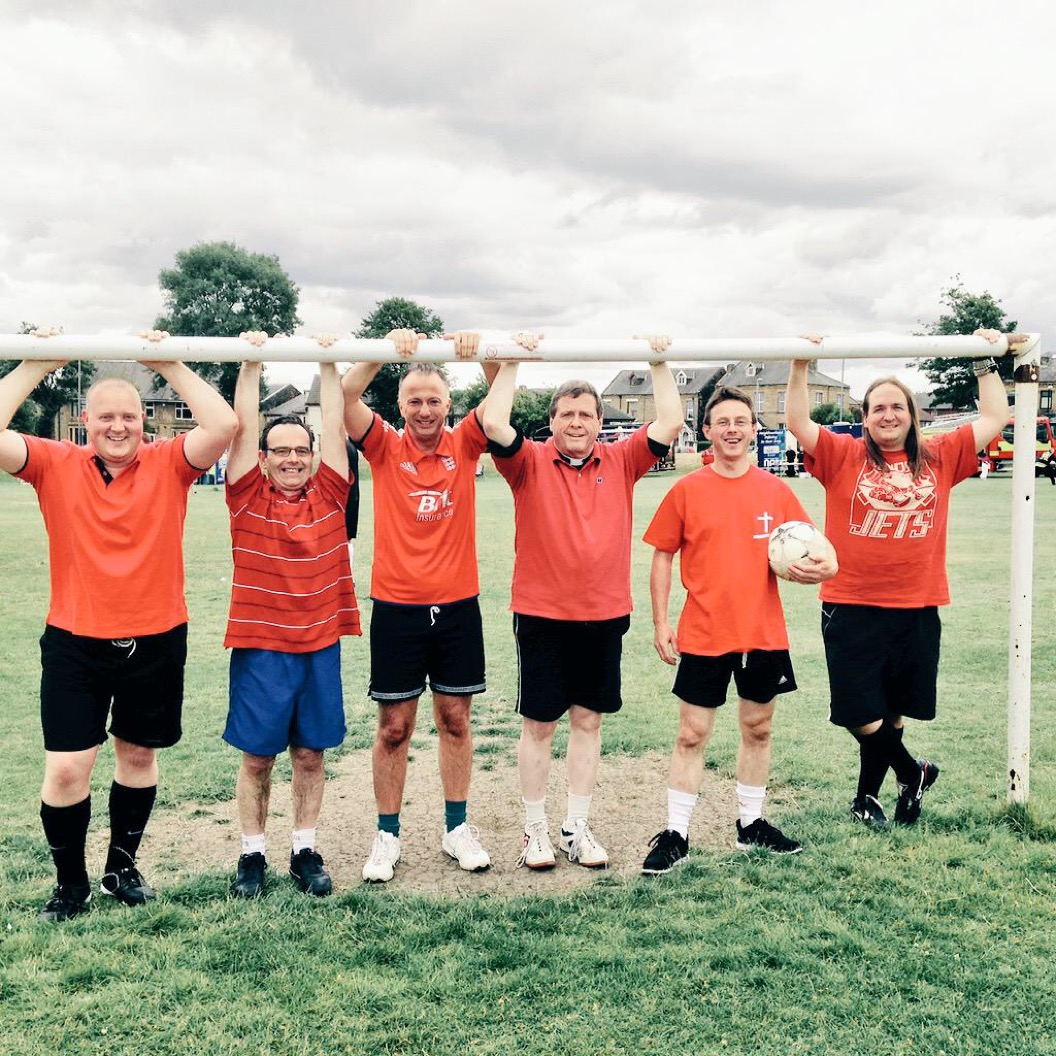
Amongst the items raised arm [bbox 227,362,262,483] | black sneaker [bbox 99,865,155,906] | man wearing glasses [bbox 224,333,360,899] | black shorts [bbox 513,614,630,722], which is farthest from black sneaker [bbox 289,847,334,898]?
raised arm [bbox 227,362,262,483]

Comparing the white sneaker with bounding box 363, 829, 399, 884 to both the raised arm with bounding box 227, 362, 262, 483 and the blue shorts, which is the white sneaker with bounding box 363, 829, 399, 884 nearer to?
the blue shorts

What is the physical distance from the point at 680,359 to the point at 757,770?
199 cm

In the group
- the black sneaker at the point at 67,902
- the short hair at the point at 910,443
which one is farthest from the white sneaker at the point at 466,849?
the short hair at the point at 910,443

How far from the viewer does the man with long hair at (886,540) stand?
441cm

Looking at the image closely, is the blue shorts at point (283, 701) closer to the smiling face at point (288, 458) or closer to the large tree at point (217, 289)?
the smiling face at point (288, 458)

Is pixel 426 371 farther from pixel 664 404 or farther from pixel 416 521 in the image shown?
pixel 664 404

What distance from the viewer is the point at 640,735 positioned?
6.45m

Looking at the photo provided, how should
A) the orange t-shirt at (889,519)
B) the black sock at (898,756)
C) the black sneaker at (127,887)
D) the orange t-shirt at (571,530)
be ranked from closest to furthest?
1. the black sneaker at (127,887)
2. the orange t-shirt at (571,530)
3. the orange t-shirt at (889,519)
4. the black sock at (898,756)

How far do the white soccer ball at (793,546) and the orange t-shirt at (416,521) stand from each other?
1372mm

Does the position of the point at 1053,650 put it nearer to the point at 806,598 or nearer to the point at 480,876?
the point at 806,598

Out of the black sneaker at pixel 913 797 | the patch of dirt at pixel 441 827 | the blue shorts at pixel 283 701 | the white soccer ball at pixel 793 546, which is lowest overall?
the patch of dirt at pixel 441 827

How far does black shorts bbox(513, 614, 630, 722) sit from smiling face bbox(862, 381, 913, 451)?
60.7 inches

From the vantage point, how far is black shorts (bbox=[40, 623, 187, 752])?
3648 mm

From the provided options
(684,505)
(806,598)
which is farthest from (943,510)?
(806,598)
